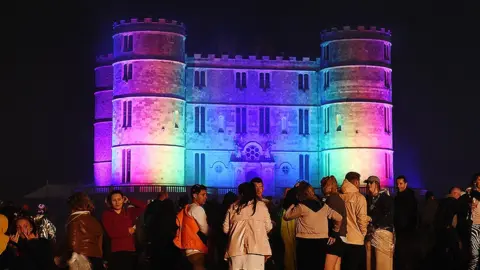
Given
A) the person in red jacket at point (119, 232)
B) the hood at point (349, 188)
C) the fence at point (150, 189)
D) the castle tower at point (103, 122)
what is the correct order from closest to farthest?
the person in red jacket at point (119, 232) → the hood at point (349, 188) → the fence at point (150, 189) → the castle tower at point (103, 122)

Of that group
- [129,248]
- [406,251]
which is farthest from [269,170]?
[129,248]

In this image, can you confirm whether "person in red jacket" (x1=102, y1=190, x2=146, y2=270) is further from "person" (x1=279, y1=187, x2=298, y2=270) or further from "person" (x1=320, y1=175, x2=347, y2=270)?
"person" (x1=279, y1=187, x2=298, y2=270)

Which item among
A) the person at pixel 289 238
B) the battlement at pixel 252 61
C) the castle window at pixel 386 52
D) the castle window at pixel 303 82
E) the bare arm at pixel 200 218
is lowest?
the person at pixel 289 238

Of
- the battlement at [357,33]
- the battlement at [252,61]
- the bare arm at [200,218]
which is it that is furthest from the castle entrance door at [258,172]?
the bare arm at [200,218]

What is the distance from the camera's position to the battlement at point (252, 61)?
52.1 meters

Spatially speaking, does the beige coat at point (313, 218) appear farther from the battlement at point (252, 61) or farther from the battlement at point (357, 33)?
the battlement at point (357, 33)

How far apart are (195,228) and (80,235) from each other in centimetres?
214

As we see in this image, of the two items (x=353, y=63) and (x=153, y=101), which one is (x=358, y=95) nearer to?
(x=353, y=63)

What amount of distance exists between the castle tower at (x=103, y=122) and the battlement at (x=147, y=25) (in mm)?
4862

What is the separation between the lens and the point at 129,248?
50.9 feet

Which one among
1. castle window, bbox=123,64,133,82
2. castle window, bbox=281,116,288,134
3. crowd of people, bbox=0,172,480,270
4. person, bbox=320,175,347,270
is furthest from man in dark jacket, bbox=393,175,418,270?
castle window, bbox=281,116,288,134

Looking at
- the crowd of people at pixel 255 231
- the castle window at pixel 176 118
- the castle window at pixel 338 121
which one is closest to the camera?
the crowd of people at pixel 255 231

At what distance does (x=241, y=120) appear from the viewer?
52.1 meters

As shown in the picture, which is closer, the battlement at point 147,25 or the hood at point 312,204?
the hood at point 312,204
